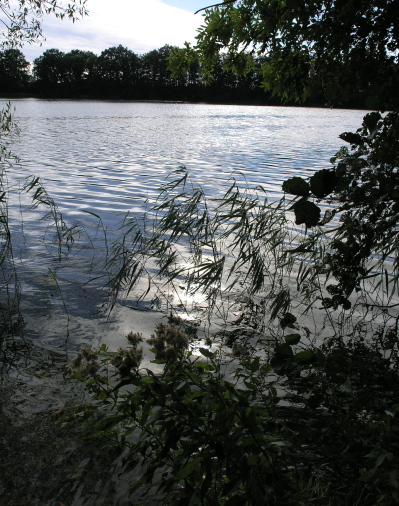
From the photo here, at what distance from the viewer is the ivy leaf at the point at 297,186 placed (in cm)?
155

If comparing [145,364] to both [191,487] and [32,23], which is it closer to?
[191,487]

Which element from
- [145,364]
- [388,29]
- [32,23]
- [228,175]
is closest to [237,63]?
[388,29]

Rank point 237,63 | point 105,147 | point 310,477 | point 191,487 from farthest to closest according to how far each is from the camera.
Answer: point 105,147, point 237,63, point 310,477, point 191,487

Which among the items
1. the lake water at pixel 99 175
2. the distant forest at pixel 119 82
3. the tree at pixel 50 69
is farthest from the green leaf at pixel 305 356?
the tree at pixel 50 69

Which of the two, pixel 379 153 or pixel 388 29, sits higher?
pixel 388 29

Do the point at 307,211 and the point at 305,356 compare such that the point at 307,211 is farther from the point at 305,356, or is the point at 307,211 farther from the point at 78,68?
the point at 78,68

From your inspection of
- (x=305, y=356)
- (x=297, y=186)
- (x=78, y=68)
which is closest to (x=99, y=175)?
(x=305, y=356)

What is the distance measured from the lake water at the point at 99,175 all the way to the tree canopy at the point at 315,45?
109 inches

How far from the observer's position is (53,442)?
9.21 feet

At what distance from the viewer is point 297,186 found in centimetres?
155

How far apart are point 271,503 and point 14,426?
194 centimetres

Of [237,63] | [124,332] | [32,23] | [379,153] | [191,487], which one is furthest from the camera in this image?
[32,23]

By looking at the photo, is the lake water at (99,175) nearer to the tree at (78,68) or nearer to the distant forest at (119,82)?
the distant forest at (119,82)

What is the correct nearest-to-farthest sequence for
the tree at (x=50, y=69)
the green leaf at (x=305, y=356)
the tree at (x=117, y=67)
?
1. the green leaf at (x=305, y=356)
2. the tree at (x=50, y=69)
3. the tree at (x=117, y=67)
